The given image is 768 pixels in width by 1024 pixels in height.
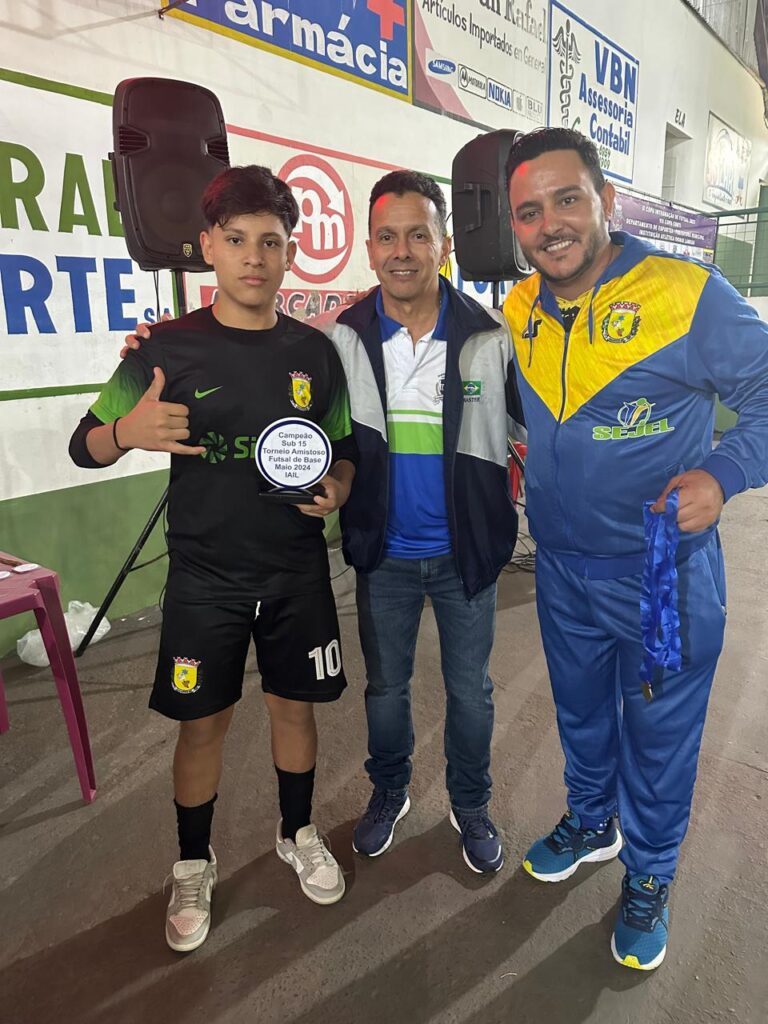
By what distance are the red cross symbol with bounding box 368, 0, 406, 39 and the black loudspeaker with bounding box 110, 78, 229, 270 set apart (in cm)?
220

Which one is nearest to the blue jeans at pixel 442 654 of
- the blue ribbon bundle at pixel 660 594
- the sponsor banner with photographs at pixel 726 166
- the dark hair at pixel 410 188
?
the blue ribbon bundle at pixel 660 594

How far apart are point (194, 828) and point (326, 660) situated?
0.48m

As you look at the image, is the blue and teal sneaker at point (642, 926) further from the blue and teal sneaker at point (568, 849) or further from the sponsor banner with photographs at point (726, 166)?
the sponsor banner with photographs at point (726, 166)

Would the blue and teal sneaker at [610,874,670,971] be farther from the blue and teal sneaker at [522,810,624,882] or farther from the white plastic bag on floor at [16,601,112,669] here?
the white plastic bag on floor at [16,601,112,669]

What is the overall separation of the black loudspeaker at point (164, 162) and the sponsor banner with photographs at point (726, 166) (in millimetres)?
8354

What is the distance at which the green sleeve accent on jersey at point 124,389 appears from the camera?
1.31 m

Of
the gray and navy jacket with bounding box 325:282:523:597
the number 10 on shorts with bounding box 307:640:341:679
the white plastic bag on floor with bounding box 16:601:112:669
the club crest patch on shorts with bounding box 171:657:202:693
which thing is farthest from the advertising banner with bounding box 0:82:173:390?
the number 10 on shorts with bounding box 307:640:341:679

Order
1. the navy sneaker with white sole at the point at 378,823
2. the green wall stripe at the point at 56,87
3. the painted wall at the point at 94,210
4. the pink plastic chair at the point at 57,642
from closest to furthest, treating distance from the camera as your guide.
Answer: the navy sneaker with white sole at the point at 378,823 < the pink plastic chair at the point at 57,642 < the green wall stripe at the point at 56,87 < the painted wall at the point at 94,210

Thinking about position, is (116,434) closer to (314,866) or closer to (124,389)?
(124,389)

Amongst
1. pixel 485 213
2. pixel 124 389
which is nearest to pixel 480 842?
pixel 124 389

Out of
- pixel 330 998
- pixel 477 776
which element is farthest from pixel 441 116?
pixel 330 998

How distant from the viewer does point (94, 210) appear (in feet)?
9.24

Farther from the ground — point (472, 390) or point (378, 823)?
point (472, 390)

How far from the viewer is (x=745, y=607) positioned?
3316 millimetres
